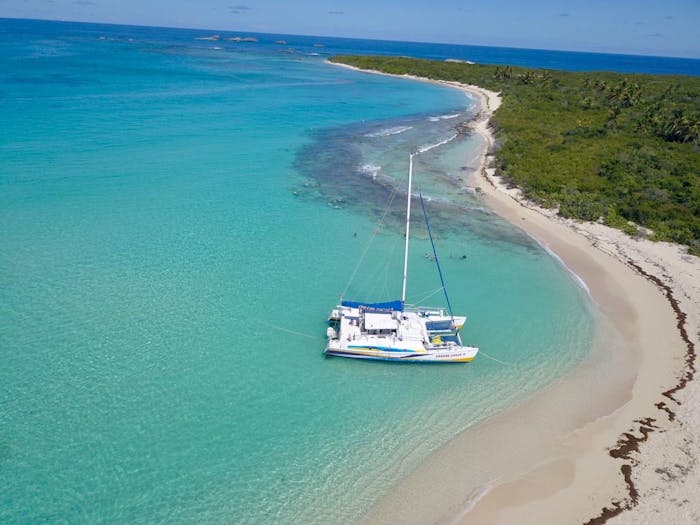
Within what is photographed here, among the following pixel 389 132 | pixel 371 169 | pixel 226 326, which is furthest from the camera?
pixel 389 132

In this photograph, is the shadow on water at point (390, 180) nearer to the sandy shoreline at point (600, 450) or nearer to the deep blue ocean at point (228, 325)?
the deep blue ocean at point (228, 325)

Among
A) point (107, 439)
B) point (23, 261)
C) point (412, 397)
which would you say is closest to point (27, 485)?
point (107, 439)

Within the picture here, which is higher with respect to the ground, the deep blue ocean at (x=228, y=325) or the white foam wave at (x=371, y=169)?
the white foam wave at (x=371, y=169)

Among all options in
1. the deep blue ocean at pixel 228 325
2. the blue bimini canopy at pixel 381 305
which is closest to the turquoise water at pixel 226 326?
the deep blue ocean at pixel 228 325

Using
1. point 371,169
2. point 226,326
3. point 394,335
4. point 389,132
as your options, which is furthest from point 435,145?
point 226,326

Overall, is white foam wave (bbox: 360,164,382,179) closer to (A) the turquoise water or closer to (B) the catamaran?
(A) the turquoise water

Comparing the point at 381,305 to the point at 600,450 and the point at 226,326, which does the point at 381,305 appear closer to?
the point at 226,326

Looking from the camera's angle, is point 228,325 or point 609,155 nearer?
point 228,325
